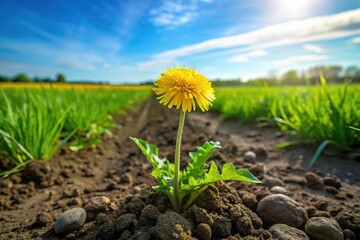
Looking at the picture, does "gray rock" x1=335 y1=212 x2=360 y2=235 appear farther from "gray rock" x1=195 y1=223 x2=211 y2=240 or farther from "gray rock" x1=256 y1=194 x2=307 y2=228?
"gray rock" x1=195 y1=223 x2=211 y2=240

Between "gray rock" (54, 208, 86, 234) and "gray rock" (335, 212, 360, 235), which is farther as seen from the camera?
"gray rock" (54, 208, 86, 234)

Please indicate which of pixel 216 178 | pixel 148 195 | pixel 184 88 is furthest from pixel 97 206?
pixel 184 88

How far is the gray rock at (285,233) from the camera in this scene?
1440mm

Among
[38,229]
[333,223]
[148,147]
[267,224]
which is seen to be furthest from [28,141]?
[333,223]

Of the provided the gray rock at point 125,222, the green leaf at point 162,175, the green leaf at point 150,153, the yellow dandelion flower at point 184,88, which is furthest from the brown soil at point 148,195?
the yellow dandelion flower at point 184,88

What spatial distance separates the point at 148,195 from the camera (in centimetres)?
182

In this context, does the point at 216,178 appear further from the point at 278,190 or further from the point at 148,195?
the point at 278,190

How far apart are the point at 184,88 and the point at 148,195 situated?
2.88ft

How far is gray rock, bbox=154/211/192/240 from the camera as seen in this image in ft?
4.39

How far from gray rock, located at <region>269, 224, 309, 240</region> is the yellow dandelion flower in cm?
83

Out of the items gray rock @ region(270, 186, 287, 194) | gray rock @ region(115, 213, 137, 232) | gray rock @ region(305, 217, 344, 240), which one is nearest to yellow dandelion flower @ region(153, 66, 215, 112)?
gray rock @ region(115, 213, 137, 232)

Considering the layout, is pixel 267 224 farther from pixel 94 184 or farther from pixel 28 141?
pixel 28 141

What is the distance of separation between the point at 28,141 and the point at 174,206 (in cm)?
199

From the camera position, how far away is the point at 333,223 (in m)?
1.54
